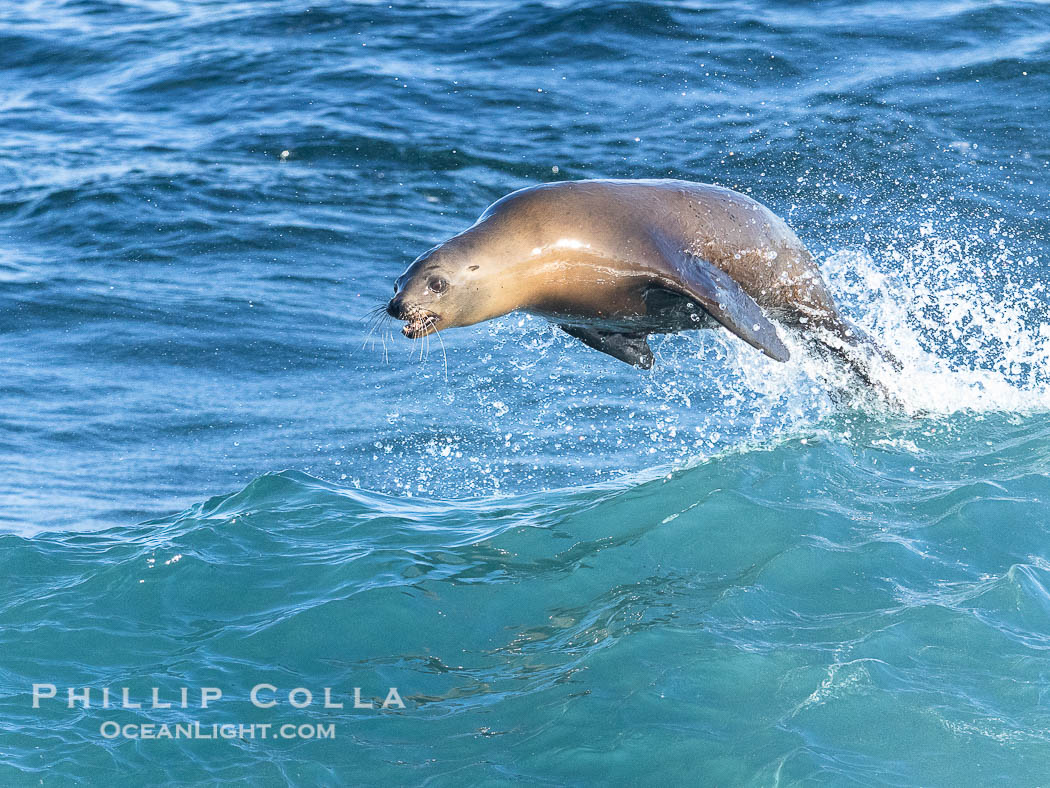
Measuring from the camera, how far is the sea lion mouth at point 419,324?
594 centimetres

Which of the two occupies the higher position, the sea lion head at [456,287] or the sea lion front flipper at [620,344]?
the sea lion head at [456,287]

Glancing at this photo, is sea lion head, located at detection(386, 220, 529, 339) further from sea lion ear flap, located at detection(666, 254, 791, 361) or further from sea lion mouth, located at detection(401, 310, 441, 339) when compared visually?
sea lion ear flap, located at detection(666, 254, 791, 361)

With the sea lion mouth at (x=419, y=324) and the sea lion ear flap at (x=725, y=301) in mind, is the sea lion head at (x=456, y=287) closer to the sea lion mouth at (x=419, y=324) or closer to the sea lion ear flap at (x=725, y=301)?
the sea lion mouth at (x=419, y=324)

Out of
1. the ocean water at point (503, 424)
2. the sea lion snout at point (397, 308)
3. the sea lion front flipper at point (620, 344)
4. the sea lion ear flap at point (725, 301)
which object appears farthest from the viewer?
the sea lion front flipper at point (620, 344)

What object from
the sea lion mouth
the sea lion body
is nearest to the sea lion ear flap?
the sea lion body

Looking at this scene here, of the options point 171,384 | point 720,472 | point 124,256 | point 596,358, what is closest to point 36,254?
point 124,256

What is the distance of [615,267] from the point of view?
6531mm

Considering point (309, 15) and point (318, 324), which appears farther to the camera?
point (309, 15)

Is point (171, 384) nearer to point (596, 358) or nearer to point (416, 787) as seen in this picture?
point (596, 358)

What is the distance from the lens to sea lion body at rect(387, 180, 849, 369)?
6.20m

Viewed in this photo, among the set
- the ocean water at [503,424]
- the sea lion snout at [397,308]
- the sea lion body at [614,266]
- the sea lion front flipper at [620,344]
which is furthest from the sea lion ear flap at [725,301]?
the sea lion snout at [397,308]

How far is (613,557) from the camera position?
260 inches

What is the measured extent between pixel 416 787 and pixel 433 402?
17.9ft

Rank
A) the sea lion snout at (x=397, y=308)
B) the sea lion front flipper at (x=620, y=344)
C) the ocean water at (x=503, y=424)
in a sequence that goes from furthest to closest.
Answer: the sea lion front flipper at (x=620, y=344) → the sea lion snout at (x=397, y=308) → the ocean water at (x=503, y=424)
